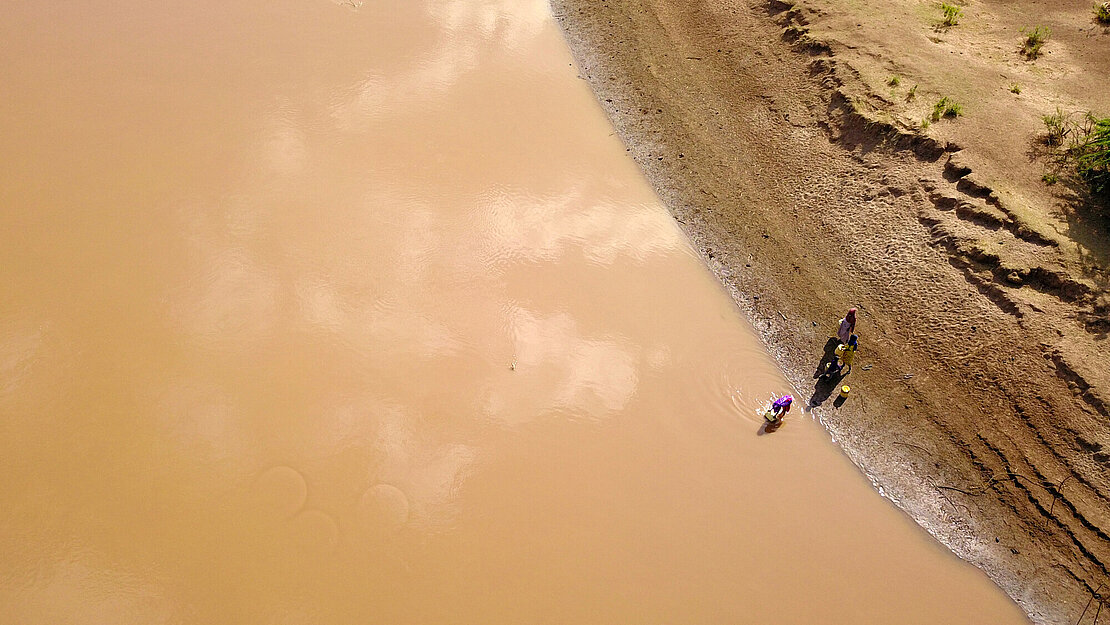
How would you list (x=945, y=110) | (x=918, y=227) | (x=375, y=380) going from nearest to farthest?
(x=375, y=380) < (x=918, y=227) < (x=945, y=110)

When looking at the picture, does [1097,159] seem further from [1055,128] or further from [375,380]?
[375,380]

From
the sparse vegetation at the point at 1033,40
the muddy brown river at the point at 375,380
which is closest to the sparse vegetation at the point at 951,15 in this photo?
the sparse vegetation at the point at 1033,40

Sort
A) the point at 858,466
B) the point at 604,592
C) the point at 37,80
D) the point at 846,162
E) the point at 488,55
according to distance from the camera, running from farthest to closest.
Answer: the point at 488,55 < the point at 37,80 < the point at 846,162 < the point at 858,466 < the point at 604,592

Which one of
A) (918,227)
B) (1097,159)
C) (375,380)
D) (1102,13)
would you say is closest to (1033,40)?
(1102,13)

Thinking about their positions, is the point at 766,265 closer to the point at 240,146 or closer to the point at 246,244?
the point at 246,244

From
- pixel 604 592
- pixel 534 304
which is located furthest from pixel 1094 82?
pixel 604 592

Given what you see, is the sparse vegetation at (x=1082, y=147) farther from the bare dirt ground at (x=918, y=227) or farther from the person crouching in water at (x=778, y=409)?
the person crouching in water at (x=778, y=409)
